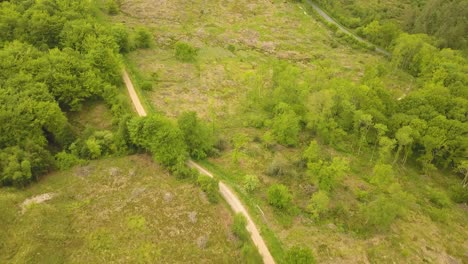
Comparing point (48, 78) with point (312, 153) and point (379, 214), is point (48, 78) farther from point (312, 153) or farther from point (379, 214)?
point (379, 214)

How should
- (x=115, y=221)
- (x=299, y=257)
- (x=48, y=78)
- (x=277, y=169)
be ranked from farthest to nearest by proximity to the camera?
(x=48, y=78) < (x=277, y=169) < (x=115, y=221) < (x=299, y=257)

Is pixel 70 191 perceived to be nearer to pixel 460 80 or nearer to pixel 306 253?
pixel 306 253

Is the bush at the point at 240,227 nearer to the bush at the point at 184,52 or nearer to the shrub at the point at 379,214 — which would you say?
the shrub at the point at 379,214

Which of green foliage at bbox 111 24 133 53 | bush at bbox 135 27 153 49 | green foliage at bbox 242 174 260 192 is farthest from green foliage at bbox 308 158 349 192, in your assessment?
bush at bbox 135 27 153 49

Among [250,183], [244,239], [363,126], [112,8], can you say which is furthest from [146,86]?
[363,126]

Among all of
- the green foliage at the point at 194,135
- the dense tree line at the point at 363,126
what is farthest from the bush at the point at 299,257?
the green foliage at the point at 194,135

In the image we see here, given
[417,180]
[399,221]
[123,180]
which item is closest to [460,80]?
[417,180]
